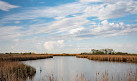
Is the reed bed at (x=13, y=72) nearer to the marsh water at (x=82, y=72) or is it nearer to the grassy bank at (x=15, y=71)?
the grassy bank at (x=15, y=71)

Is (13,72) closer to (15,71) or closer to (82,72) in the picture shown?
(15,71)

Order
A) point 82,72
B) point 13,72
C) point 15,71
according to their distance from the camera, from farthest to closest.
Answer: point 82,72, point 13,72, point 15,71

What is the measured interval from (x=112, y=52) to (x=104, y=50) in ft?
19.6

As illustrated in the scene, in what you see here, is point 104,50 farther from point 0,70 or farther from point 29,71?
point 0,70

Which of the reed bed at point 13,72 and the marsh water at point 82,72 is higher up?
the reed bed at point 13,72

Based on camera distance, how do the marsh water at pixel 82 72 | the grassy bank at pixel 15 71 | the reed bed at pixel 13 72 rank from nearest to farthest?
the grassy bank at pixel 15 71 → the reed bed at pixel 13 72 → the marsh water at pixel 82 72

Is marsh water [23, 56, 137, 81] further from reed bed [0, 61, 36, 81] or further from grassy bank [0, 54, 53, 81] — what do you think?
reed bed [0, 61, 36, 81]

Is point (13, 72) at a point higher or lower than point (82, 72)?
higher

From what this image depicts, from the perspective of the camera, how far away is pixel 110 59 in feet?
93.2

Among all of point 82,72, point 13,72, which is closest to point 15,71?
point 13,72

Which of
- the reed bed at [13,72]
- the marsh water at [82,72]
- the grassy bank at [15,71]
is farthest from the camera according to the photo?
the marsh water at [82,72]

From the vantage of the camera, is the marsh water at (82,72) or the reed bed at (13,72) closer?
the reed bed at (13,72)

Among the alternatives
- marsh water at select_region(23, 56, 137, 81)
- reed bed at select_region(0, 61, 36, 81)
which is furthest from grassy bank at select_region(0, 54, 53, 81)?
marsh water at select_region(23, 56, 137, 81)

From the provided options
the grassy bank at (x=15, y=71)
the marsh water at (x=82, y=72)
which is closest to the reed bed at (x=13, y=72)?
the grassy bank at (x=15, y=71)
